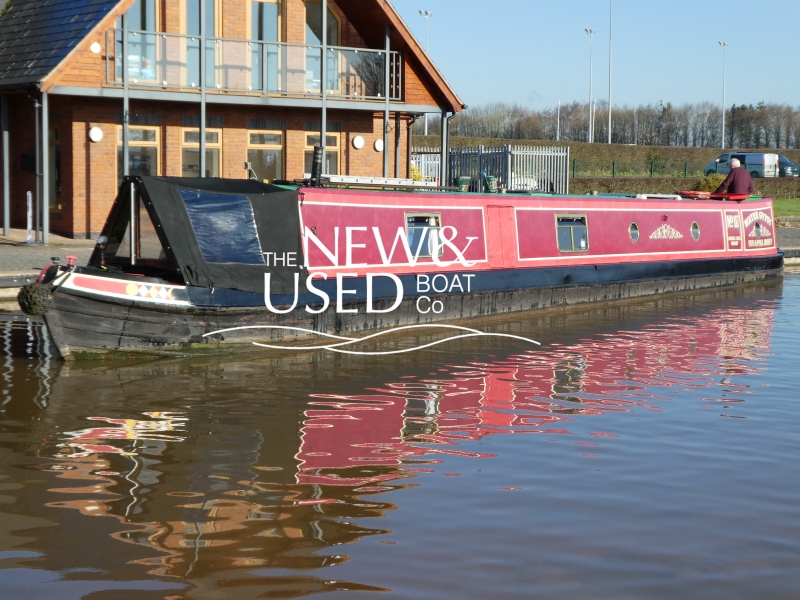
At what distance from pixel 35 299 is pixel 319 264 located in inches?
143

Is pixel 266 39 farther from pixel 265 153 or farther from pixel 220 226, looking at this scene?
pixel 220 226

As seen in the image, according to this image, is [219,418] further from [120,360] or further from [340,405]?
[120,360]

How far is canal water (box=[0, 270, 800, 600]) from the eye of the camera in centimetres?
548

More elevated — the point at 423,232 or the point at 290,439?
the point at 423,232

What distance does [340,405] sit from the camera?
9.42 meters

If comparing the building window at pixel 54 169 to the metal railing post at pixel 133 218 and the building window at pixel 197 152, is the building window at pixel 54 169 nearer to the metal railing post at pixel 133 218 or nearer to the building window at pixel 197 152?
the building window at pixel 197 152

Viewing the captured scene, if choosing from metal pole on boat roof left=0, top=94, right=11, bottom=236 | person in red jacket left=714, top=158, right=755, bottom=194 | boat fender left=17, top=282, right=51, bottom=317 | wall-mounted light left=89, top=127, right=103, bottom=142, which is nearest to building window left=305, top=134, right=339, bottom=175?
wall-mounted light left=89, top=127, right=103, bottom=142

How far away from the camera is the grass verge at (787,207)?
32.4 m

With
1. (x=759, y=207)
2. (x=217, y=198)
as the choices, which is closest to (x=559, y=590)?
(x=217, y=198)

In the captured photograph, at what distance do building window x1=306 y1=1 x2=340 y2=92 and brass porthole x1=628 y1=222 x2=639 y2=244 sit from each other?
7670 mm

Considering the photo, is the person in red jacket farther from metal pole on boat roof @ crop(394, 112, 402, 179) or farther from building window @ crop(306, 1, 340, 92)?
building window @ crop(306, 1, 340, 92)

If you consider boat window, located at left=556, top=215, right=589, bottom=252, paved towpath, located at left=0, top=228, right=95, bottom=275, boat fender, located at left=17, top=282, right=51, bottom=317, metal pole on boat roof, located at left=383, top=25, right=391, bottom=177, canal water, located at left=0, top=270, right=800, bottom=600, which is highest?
metal pole on boat roof, located at left=383, top=25, right=391, bottom=177

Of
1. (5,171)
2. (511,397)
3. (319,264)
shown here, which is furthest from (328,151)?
(511,397)

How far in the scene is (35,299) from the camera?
10.2 m
